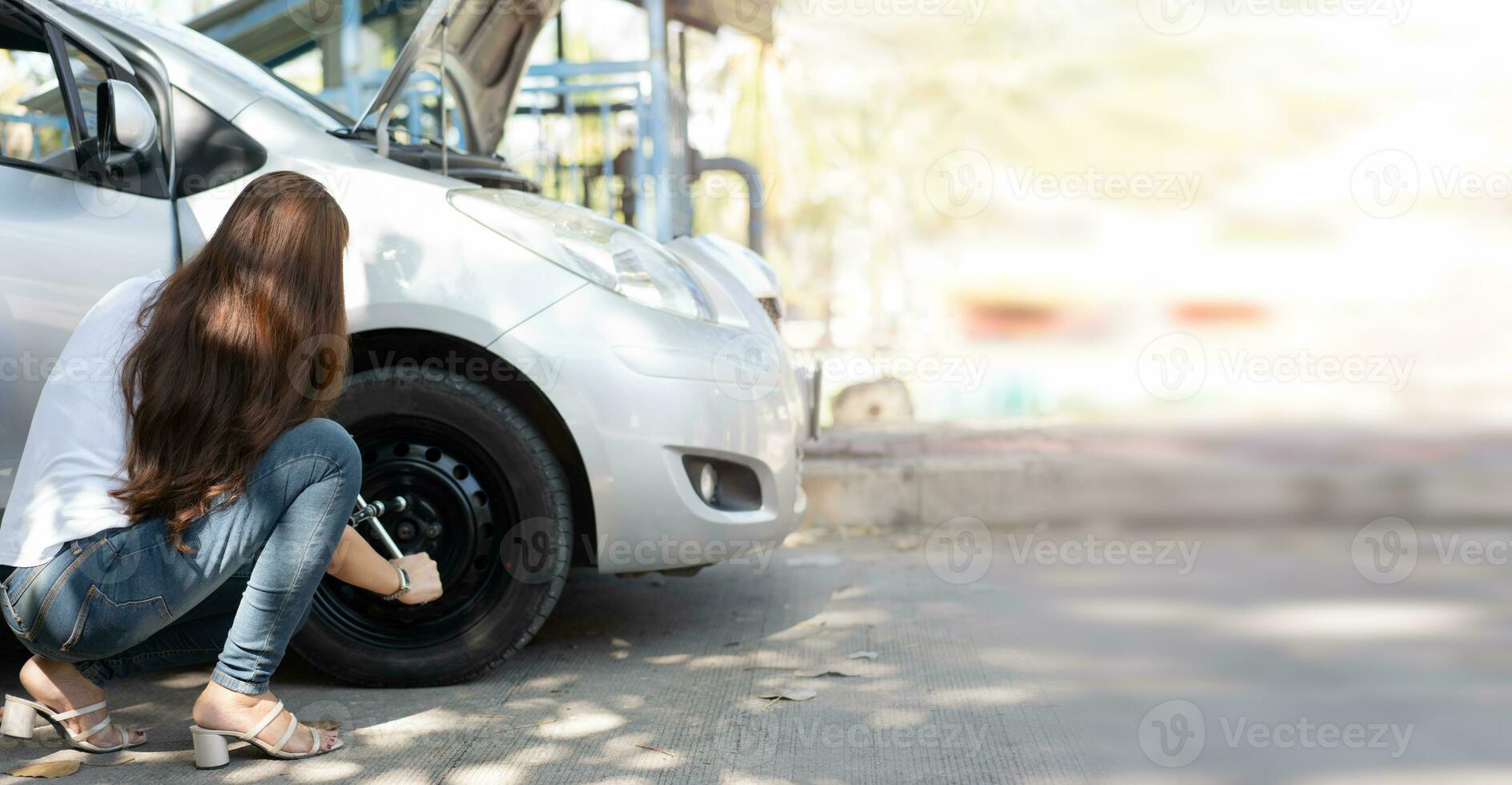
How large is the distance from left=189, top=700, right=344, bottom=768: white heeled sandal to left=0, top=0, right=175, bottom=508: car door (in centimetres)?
89

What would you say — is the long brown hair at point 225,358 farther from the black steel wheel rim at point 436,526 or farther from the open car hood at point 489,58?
the open car hood at point 489,58

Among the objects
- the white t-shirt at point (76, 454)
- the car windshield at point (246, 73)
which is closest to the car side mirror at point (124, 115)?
the car windshield at point (246, 73)

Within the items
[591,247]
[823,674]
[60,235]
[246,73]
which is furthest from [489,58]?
[823,674]

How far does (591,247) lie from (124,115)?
43.2 inches

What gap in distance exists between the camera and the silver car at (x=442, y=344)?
3051 mm

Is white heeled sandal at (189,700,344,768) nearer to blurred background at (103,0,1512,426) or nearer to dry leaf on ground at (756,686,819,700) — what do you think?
dry leaf on ground at (756,686,819,700)

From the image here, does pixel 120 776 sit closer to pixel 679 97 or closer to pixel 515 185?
pixel 515 185

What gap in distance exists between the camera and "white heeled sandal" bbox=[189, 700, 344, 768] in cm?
260

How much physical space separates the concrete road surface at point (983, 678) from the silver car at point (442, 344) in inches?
13.4

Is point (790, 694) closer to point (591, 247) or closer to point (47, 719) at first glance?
point (591, 247)

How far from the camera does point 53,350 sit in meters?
3.00

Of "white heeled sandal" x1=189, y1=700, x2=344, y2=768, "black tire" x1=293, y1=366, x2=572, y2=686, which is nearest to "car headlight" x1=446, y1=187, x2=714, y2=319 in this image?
"black tire" x1=293, y1=366, x2=572, y2=686

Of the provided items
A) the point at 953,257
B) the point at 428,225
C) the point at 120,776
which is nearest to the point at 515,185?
the point at 428,225

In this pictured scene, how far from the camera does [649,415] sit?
318 centimetres
